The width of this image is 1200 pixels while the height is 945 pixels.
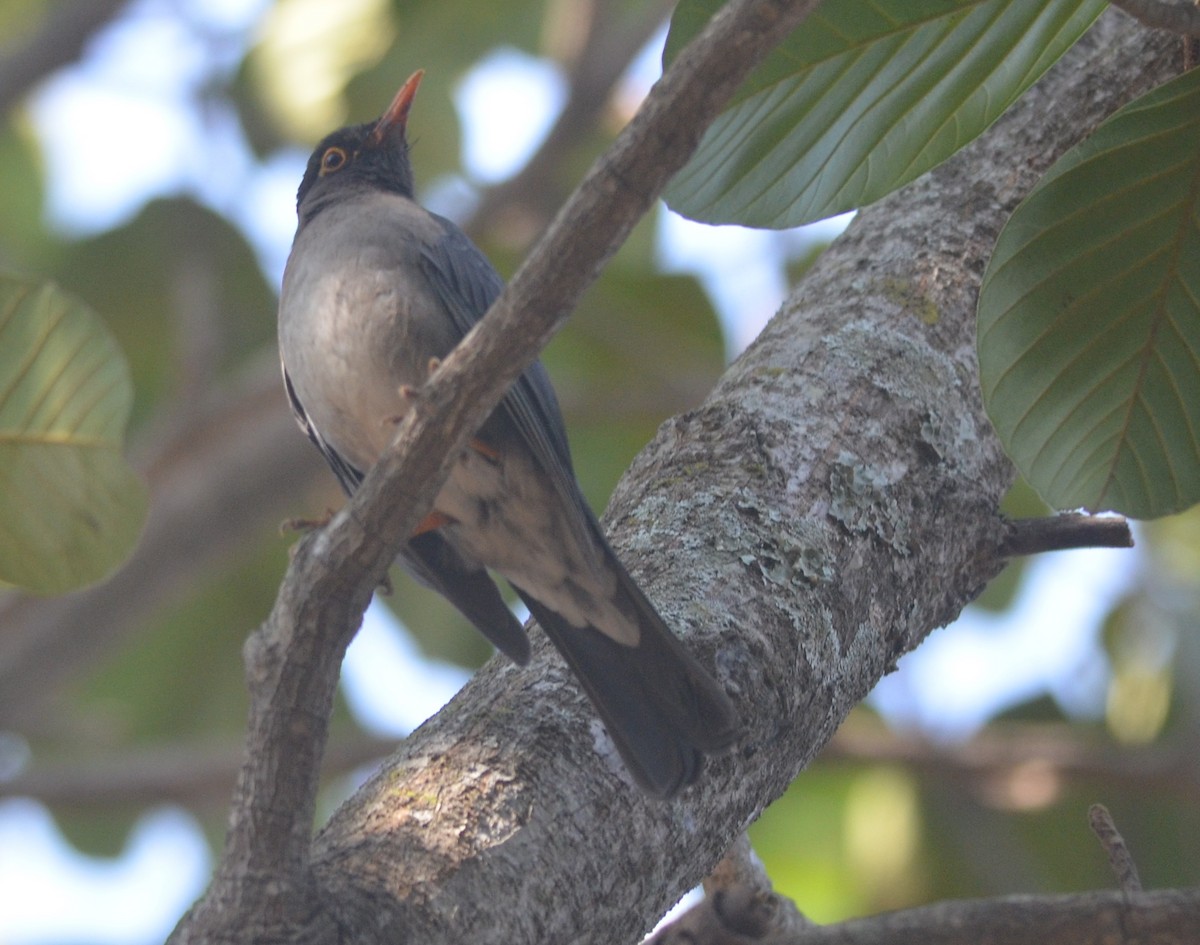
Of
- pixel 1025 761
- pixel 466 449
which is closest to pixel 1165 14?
Answer: pixel 466 449

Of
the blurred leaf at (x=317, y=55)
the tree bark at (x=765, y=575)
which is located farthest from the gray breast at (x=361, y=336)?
the blurred leaf at (x=317, y=55)

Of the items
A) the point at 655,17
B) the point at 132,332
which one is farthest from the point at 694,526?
the point at 132,332

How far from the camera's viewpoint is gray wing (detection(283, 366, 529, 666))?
2.80 meters

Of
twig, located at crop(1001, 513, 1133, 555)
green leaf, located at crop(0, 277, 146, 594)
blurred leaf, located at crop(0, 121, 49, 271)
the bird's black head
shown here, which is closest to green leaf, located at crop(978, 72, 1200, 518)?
twig, located at crop(1001, 513, 1133, 555)

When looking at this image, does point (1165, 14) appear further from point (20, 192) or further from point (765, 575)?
point (20, 192)

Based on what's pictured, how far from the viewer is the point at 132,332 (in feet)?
25.4

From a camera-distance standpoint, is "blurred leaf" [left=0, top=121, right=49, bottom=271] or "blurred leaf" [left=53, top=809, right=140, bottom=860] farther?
"blurred leaf" [left=0, top=121, right=49, bottom=271]

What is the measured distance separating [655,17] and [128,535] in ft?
15.2

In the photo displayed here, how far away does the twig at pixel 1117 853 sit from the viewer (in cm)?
179

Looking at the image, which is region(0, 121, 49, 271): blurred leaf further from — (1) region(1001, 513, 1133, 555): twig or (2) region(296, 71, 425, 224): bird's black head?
(1) region(1001, 513, 1133, 555): twig

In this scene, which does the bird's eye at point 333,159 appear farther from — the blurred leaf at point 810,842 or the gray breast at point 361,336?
the blurred leaf at point 810,842

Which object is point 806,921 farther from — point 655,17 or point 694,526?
point 655,17

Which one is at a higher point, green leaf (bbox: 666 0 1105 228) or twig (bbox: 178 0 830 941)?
green leaf (bbox: 666 0 1105 228)

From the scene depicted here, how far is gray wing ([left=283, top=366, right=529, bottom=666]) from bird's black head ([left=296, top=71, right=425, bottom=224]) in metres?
1.05
